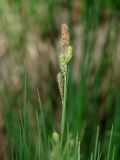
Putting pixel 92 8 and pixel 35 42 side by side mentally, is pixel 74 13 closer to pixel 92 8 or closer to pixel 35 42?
pixel 35 42

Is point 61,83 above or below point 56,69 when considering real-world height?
above

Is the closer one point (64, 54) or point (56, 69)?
point (64, 54)

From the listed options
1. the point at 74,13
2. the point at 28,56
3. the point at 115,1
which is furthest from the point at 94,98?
the point at 74,13

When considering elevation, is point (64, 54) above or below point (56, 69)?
above

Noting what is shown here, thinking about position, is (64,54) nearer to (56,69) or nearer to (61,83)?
(61,83)

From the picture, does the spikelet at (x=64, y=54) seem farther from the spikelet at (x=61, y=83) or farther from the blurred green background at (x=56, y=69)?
the blurred green background at (x=56, y=69)

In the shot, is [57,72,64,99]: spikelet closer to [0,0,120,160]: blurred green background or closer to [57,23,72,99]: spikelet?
[57,23,72,99]: spikelet

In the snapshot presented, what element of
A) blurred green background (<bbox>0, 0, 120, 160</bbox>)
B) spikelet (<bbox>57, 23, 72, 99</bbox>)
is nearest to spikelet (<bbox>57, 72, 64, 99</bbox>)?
spikelet (<bbox>57, 23, 72, 99</bbox>)

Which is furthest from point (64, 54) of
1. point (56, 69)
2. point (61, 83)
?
point (56, 69)
